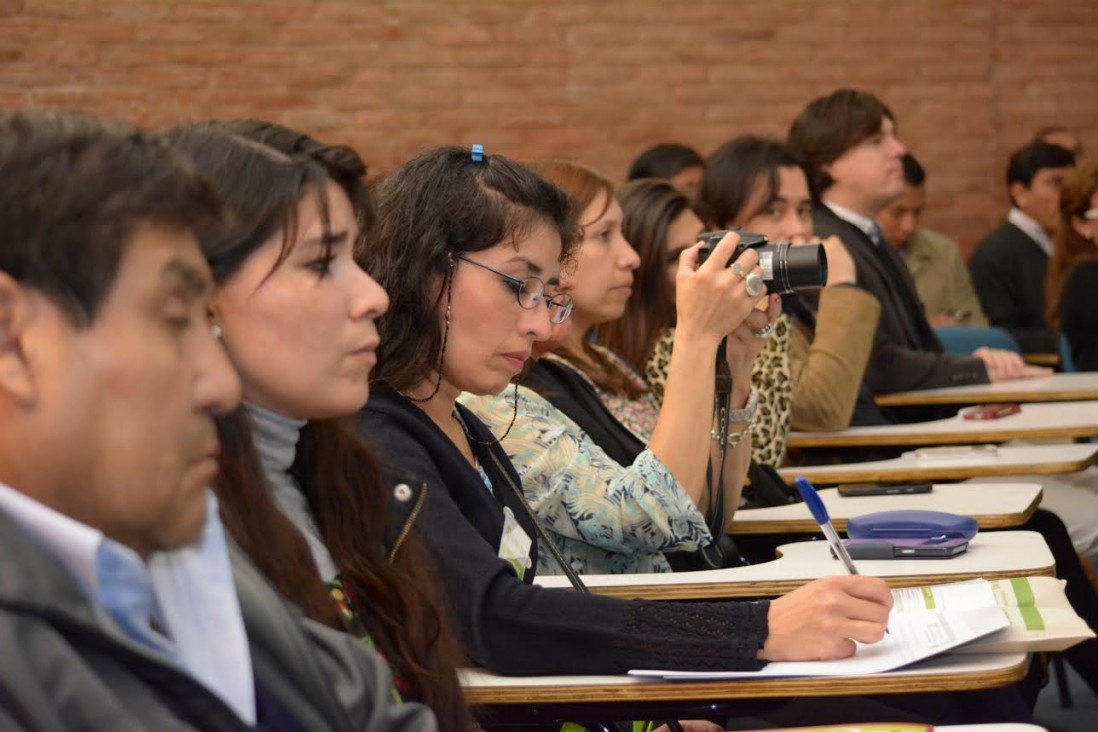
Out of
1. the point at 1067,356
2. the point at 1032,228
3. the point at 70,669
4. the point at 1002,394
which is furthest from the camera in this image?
the point at 1032,228

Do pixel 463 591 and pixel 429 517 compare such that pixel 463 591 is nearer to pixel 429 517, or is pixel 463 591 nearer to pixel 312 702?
pixel 429 517

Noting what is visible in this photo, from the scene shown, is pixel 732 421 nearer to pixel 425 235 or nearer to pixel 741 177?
pixel 425 235

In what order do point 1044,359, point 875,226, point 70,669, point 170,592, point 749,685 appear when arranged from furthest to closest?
point 1044,359, point 875,226, point 749,685, point 170,592, point 70,669

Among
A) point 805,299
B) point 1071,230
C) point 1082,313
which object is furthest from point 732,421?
point 1071,230

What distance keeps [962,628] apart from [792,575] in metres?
0.41

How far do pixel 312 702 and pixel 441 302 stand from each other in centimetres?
90

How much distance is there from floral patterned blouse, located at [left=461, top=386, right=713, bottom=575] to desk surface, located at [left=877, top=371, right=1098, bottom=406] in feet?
6.58

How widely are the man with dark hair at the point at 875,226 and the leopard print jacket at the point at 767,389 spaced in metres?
1.04

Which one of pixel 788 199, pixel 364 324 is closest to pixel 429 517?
pixel 364 324

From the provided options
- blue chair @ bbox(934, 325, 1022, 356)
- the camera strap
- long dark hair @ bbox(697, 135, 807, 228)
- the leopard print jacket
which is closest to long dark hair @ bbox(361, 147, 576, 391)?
the camera strap

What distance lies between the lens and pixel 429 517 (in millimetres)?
1817

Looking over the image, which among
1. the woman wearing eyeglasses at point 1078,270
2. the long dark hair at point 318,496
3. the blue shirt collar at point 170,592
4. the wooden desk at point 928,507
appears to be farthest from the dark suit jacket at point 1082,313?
the blue shirt collar at point 170,592

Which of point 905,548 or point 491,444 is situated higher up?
point 491,444

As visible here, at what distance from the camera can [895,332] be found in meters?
4.49
